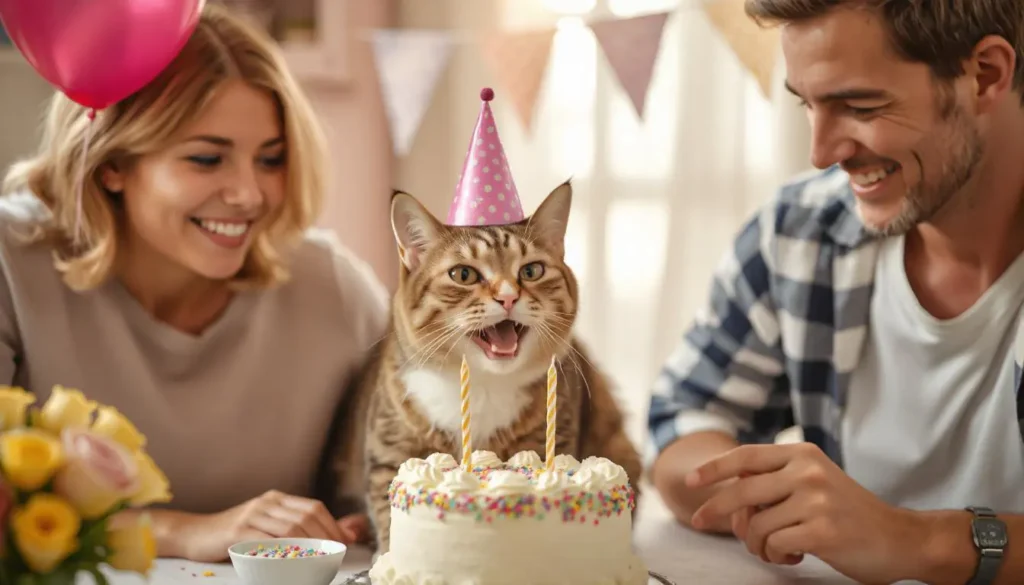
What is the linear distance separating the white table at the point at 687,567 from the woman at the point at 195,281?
0.09 meters

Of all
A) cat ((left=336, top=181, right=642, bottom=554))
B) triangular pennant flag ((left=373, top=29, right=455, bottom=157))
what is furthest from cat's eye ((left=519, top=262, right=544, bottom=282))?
triangular pennant flag ((left=373, top=29, right=455, bottom=157))

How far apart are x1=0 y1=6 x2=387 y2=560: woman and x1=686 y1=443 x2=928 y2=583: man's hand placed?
551mm

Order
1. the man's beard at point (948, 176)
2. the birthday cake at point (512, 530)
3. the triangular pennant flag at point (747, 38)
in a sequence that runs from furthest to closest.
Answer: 1. the triangular pennant flag at point (747, 38)
2. the man's beard at point (948, 176)
3. the birthday cake at point (512, 530)

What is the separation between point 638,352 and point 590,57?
759mm

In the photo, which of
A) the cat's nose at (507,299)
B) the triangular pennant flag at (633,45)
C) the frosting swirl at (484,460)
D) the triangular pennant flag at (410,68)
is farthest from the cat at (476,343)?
the triangular pennant flag at (410,68)

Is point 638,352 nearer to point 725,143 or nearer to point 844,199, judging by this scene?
point 725,143

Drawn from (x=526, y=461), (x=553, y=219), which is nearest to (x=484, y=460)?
(x=526, y=461)

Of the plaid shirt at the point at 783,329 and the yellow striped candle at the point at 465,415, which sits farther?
the plaid shirt at the point at 783,329

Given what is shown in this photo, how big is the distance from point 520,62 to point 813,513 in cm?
122

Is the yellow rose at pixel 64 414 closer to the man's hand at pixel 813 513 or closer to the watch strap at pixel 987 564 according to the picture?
the man's hand at pixel 813 513

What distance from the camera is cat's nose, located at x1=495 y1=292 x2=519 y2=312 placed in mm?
1188

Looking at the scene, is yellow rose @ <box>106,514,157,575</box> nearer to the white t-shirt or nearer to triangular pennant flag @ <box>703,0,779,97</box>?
the white t-shirt

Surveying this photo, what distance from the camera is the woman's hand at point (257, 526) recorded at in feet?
4.57

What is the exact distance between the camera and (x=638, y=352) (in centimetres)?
268
